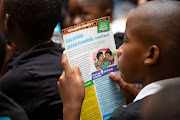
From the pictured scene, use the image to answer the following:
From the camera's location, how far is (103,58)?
116 cm

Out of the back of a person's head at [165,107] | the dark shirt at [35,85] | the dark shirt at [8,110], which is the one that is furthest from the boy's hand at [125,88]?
the back of a person's head at [165,107]

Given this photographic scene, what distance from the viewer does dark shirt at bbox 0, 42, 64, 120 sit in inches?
46.8

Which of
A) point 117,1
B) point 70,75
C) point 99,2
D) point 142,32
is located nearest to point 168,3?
point 142,32

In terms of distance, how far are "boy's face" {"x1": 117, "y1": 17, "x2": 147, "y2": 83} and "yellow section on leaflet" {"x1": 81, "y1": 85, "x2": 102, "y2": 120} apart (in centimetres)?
16

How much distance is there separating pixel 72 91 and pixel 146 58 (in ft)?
1.13

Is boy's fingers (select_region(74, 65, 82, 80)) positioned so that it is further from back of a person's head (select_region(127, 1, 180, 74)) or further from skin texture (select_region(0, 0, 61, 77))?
skin texture (select_region(0, 0, 61, 77))

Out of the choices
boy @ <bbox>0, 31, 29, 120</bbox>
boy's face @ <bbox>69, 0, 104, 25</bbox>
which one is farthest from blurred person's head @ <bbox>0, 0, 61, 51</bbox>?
boy's face @ <bbox>69, 0, 104, 25</bbox>

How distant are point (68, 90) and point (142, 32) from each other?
40 centimetres

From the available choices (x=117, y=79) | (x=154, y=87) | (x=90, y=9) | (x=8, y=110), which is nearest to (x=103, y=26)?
(x=117, y=79)

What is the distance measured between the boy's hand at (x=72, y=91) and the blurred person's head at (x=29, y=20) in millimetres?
350

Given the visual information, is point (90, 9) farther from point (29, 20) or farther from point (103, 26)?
point (103, 26)

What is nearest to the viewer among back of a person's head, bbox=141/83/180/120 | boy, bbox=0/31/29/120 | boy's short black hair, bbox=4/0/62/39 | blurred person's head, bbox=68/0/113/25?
back of a person's head, bbox=141/83/180/120

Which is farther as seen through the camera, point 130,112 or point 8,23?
point 8,23

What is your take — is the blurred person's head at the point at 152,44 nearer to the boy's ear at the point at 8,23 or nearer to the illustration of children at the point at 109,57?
the illustration of children at the point at 109,57
